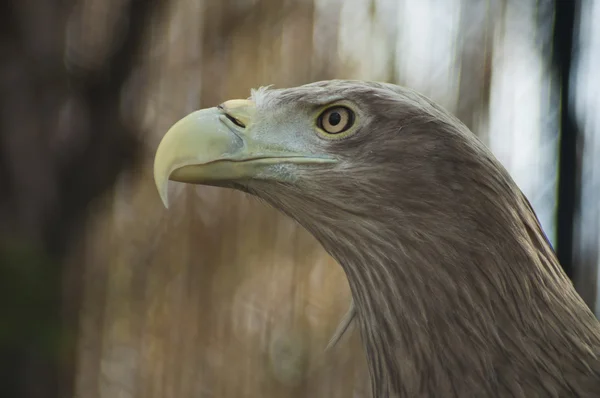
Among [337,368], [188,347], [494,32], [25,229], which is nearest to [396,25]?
[494,32]

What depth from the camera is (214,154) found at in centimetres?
134

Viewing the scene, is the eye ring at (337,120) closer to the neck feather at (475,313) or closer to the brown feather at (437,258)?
the brown feather at (437,258)

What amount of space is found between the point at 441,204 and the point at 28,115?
2.96 meters

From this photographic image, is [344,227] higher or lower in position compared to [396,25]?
lower

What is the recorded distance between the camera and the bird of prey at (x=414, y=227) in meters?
1.21

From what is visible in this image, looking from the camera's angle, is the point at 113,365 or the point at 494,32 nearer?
the point at 494,32

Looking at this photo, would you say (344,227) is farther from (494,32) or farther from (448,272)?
(494,32)

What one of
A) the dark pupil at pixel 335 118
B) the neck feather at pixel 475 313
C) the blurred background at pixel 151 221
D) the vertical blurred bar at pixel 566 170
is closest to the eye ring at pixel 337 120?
the dark pupil at pixel 335 118

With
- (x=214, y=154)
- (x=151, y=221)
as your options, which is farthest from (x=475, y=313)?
(x=151, y=221)

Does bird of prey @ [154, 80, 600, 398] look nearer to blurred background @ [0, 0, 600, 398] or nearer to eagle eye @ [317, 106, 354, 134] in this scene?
eagle eye @ [317, 106, 354, 134]

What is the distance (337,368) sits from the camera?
131 inches

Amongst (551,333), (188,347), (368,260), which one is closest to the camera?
(551,333)

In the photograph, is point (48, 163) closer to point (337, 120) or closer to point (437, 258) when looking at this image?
point (337, 120)

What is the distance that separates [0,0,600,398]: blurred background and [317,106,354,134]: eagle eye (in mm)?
1868
